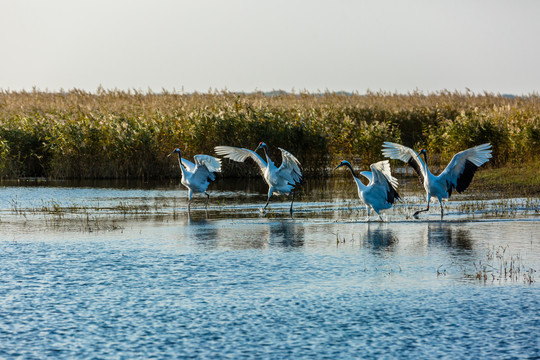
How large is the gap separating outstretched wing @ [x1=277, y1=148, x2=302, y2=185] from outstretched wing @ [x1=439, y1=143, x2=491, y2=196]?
295 cm

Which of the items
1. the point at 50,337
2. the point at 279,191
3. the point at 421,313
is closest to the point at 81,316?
the point at 50,337

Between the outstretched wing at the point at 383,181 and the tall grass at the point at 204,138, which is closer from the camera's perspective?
the outstretched wing at the point at 383,181

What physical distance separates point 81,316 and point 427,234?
21.8 feet

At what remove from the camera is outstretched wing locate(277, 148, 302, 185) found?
593 inches

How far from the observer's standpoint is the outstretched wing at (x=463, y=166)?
46.5 ft

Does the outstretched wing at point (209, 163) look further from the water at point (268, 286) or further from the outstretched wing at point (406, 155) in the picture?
the outstretched wing at point (406, 155)

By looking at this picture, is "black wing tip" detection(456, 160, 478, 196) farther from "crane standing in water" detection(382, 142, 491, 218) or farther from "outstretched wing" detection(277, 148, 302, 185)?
"outstretched wing" detection(277, 148, 302, 185)

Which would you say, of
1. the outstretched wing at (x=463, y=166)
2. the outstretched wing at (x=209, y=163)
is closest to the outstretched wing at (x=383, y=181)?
the outstretched wing at (x=463, y=166)

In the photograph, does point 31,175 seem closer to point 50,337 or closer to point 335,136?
point 335,136

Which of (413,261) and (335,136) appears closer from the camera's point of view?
(413,261)

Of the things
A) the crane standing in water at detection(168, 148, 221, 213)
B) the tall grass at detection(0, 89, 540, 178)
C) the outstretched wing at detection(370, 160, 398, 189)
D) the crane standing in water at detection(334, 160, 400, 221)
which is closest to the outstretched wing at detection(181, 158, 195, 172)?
the crane standing in water at detection(168, 148, 221, 213)

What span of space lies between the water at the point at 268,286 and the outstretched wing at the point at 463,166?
0.68m

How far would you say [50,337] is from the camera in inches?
260

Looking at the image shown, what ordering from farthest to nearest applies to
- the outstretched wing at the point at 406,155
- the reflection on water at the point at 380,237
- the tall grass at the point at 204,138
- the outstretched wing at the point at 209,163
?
the tall grass at the point at 204,138 → the outstretched wing at the point at 209,163 → the outstretched wing at the point at 406,155 → the reflection on water at the point at 380,237
